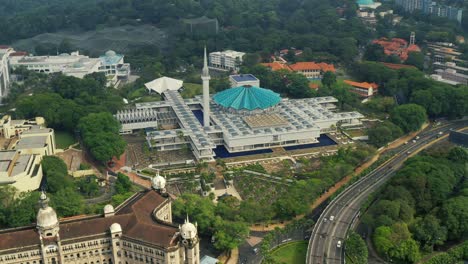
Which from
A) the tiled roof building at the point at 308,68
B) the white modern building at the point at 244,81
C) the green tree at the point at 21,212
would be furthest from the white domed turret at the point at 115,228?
the tiled roof building at the point at 308,68

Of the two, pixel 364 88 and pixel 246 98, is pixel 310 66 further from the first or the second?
pixel 246 98

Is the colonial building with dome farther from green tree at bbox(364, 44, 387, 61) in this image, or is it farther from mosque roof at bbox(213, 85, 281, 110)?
green tree at bbox(364, 44, 387, 61)

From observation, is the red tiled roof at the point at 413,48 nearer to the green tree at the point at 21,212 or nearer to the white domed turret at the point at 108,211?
the white domed turret at the point at 108,211

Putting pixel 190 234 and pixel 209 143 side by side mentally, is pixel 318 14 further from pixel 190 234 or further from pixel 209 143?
pixel 190 234

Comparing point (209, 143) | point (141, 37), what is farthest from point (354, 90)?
point (141, 37)

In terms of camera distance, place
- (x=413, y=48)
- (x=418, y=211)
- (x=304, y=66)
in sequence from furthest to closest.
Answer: (x=413, y=48)
(x=304, y=66)
(x=418, y=211)

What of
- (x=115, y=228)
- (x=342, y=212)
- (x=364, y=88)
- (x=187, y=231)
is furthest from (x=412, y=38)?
(x=115, y=228)
